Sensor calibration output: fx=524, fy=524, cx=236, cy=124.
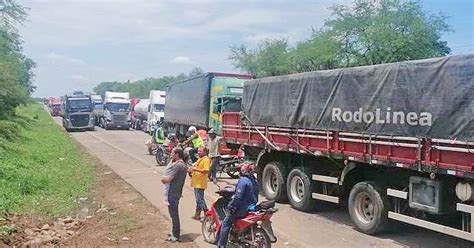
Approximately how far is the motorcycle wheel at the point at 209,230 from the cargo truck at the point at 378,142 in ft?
8.85

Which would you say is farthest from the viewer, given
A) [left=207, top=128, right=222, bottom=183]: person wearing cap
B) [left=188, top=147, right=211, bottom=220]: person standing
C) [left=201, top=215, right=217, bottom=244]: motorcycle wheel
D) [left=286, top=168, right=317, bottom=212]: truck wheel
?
[left=207, top=128, right=222, bottom=183]: person wearing cap

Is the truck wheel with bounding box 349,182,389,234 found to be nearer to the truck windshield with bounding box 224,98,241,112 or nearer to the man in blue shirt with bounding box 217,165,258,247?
the man in blue shirt with bounding box 217,165,258,247

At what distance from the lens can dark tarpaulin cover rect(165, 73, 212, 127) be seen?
855 inches

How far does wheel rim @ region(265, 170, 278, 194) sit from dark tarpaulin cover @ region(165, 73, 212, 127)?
30.3ft

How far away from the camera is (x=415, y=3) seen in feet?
141

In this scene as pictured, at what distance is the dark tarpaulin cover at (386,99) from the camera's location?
7.36 metres

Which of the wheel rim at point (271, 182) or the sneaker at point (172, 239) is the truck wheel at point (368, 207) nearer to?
the wheel rim at point (271, 182)

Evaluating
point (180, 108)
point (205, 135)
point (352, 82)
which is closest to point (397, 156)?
point (352, 82)

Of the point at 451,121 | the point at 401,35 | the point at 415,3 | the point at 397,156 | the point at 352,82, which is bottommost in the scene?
the point at 397,156

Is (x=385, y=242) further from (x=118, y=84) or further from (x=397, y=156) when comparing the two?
(x=118, y=84)

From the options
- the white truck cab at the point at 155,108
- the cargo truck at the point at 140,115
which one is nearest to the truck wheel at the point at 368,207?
the white truck cab at the point at 155,108

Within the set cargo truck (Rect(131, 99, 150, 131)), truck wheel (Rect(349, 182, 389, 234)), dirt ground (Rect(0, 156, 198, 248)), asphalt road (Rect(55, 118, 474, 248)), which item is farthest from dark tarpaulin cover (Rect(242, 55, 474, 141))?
cargo truck (Rect(131, 99, 150, 131))

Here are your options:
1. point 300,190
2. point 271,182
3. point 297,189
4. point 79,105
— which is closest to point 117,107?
point 79,105

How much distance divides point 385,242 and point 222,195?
2.88 metres
